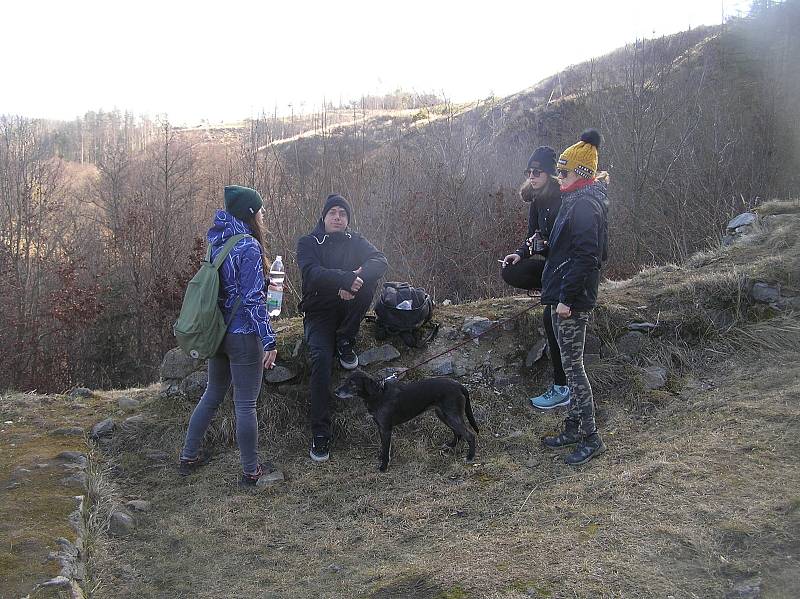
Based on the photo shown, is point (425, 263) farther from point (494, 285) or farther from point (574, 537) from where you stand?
point (574, 537)

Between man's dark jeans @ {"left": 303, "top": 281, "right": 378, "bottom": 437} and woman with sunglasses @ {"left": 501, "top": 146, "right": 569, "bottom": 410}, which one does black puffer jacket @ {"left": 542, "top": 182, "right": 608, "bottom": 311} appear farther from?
man's dark jeans @ {"left": 303, "top": 281, "right": 378, "bottom": 437}

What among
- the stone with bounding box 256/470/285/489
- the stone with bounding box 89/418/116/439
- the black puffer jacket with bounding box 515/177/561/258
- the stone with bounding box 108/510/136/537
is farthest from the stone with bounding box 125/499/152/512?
the black puffer jacket with bounding box 515/177/561/258

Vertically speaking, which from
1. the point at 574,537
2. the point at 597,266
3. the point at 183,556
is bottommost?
the point at 183,556

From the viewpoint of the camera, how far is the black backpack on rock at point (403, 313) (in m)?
5.22

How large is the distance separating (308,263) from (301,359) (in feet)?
3.34

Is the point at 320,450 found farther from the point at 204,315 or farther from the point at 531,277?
the point at 531,277

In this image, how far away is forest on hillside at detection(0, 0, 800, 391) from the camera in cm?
1292

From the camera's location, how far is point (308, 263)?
4652 millimetres

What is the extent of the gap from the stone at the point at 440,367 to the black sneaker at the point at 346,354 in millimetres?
650

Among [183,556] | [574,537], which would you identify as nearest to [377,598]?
[574,537]

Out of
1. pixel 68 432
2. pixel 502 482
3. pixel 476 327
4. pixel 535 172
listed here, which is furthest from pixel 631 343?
pixel 68 432

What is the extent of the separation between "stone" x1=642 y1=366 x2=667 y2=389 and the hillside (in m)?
0.02

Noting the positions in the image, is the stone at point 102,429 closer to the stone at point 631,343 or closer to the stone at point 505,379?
the stone at point 505,379

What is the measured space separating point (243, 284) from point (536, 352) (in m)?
2.70
